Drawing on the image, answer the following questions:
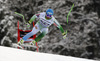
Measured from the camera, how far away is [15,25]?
1867 millimetres

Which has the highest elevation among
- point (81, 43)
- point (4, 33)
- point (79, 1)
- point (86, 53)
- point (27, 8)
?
point (79, 1)

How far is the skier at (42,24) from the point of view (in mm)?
1641

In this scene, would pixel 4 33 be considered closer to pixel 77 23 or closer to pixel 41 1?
pixel 41 1

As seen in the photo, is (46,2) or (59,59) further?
(46,2)

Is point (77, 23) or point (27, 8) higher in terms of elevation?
point (27, 8)

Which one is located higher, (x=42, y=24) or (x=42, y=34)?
(x=42, y=24)

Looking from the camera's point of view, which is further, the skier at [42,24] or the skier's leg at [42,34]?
the skier's leg at [42,34]

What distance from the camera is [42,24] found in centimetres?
167

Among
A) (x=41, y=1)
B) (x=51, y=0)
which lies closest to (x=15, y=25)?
(x=41, y=1)

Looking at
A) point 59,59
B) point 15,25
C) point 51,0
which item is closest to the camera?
point 59,59

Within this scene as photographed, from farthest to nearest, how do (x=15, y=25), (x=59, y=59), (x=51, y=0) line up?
(x=51, y=0) < (x=15, y=25) < (x=59, y=59)

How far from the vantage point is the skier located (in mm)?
1641

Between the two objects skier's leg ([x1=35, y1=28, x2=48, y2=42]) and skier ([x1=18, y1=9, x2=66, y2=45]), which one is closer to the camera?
Answer: skier ([x1=18, y1=9, x2=66, y2=45])

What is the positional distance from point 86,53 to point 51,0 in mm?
1136
